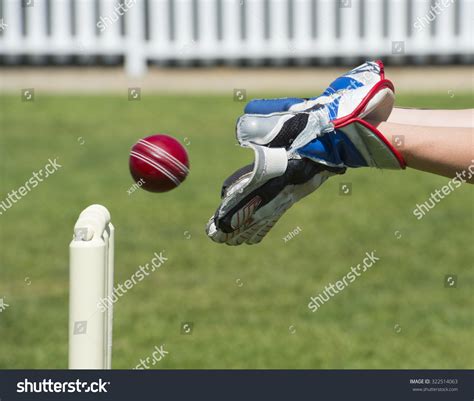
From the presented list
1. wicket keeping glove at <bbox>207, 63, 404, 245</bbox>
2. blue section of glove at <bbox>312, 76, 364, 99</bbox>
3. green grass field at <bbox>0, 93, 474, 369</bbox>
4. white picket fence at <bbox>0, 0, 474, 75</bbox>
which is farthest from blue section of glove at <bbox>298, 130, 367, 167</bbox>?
white picket fence at <bbox>0, 0, 474, 75</bbox>

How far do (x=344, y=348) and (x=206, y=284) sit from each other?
154 cm

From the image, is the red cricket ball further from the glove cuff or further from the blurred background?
the blurred background

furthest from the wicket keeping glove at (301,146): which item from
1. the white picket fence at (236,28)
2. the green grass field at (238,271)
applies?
the white picket fence at (236,28)

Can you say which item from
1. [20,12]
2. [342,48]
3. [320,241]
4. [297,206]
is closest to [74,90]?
[20,12]

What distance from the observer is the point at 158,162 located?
14.9 ft

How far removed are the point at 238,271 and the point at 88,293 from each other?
15.1 feet

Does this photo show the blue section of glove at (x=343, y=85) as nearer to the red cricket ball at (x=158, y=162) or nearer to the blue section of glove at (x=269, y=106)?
the blue section of glove at (x=269, y=106)

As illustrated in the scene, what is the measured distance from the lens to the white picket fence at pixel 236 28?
17.7m

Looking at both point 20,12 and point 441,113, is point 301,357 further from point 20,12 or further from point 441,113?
point 20,12

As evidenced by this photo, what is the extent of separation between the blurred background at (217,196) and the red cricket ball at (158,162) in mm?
1547

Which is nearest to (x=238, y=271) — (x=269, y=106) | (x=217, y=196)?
(x=217, y=196)

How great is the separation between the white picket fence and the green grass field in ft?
19.5

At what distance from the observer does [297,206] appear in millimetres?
9633

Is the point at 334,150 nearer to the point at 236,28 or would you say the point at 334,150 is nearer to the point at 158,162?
the point at 158,162
